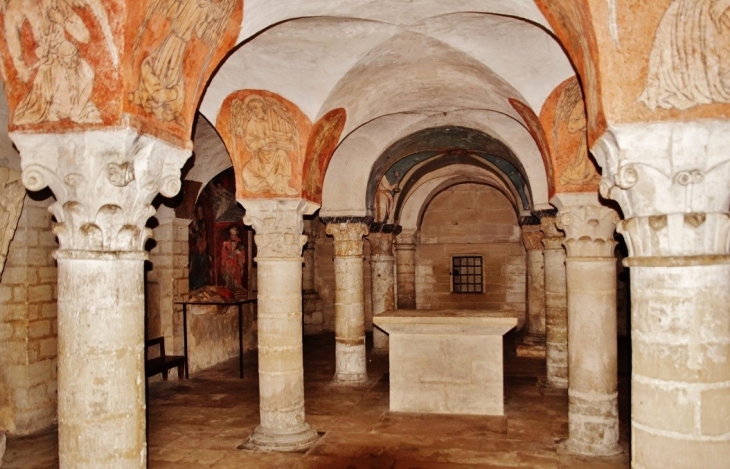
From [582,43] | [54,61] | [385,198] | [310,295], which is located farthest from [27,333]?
[310,295]

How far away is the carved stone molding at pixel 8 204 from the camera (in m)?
6.88

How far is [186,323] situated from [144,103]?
7.13 m

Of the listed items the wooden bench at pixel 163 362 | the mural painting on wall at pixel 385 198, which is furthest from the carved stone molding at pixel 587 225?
the mural painting on wall at pixel 385 198

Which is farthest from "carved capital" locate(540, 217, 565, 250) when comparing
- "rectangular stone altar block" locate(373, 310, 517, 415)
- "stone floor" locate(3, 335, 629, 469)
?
"rectangular stone altar block" locate(373, 310, 517, 415)

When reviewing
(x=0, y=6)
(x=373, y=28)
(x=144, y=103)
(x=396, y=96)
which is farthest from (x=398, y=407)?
(x=0, y=6)

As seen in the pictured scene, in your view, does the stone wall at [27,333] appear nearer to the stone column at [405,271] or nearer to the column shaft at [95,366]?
the column shaft at [95,366]

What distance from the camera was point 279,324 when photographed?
6586mm

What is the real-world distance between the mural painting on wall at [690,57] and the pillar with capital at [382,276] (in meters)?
9.42

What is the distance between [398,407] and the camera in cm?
775

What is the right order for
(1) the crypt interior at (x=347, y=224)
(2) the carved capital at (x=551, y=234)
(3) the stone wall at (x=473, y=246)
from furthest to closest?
1. (3) the stone wall at (x=473, y=246)
2. (2) the carved capital at (x=551, y=234)
3. (1) the crypt interior at (x=347, y=224)

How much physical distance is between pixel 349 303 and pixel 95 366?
6440 mm

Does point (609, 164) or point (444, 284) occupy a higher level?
point (609, 164)

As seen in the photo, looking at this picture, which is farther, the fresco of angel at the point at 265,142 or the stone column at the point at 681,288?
the fresco of angel at the point at 265,142

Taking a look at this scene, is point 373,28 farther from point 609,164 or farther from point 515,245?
point 515,245
